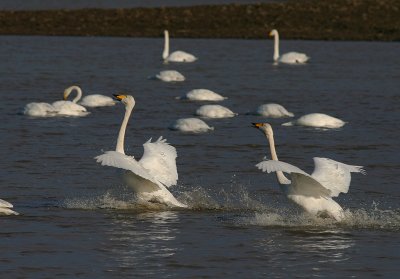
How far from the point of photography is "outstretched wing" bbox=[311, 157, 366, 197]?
1352cm

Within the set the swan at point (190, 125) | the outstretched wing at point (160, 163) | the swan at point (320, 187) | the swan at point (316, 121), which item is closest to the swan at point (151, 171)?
the outstretched wing at point (160, 163)

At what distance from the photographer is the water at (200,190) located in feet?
38.4

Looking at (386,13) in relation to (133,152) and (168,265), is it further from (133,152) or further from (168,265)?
(168,265)

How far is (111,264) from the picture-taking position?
11.5m

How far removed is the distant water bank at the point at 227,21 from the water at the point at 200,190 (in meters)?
16.7

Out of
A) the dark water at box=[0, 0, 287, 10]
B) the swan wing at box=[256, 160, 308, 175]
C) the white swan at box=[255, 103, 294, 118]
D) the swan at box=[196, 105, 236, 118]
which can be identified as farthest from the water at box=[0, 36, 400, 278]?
the dark water at box=[0, 0, 287, 10]

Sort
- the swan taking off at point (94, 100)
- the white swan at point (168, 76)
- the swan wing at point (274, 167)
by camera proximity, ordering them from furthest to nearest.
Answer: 1. the white swan at point (168, 76)
2. the swan taking off at point (94, 100)
3. the swan wing at point (274, 167)

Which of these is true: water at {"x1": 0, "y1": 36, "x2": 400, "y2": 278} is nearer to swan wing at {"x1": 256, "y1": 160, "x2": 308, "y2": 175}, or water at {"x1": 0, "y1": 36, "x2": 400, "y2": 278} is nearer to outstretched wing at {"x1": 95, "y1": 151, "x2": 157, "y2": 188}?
outstretched wing at {"x1": 95, "y1": 151, "x2": 157, "y2": 188}

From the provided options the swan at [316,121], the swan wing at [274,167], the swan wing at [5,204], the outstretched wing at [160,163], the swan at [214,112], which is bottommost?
the swan wing at [5,204]

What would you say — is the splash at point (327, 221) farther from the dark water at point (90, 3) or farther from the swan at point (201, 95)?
the dark water at point (90, 3)

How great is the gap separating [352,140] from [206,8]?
34.2 m

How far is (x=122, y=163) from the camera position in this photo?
44.3ft

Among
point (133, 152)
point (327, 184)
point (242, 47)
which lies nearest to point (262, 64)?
point (242, 47)

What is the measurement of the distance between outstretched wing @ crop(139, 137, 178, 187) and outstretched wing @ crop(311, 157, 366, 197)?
185cm
